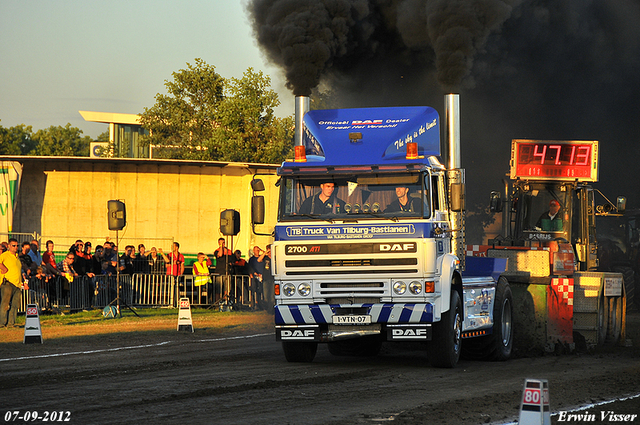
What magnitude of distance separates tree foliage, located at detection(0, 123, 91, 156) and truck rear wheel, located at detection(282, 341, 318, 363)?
7743 cm

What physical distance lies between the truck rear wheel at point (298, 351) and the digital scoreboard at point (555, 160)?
855 cm

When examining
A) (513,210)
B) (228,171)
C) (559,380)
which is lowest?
(559,380)

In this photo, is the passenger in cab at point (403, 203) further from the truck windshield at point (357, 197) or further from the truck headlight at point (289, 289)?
the truck headlight at point (289, 289)

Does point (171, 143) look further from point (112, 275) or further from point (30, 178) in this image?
point (112, 275)

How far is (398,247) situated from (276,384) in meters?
2.53

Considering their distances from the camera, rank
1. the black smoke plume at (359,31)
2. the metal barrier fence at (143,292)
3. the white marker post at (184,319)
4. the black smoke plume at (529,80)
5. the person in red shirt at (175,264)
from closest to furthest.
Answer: the black smoke plume at (359,31) < the white marker post at (184,319) < the black smoke plume at (529,80) < the metal barrier fence at (143,292) < the person in red shirt at (175,264)

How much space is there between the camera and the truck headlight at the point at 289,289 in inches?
443

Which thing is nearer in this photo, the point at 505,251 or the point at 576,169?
the point at 505,251

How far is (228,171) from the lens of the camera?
28.8 m

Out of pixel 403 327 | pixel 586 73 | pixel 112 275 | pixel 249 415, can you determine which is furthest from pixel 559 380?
pixel 586 73

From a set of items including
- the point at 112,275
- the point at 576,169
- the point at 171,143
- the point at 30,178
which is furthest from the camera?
the point at 171,143

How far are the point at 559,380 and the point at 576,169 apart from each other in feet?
29.2

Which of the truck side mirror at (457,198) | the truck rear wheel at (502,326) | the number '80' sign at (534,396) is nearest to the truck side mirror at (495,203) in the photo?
the truck rear wheel at (502,326)

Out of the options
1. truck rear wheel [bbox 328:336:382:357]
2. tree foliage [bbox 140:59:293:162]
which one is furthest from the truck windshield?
tree foliage [bbox 140:59:293:162]
